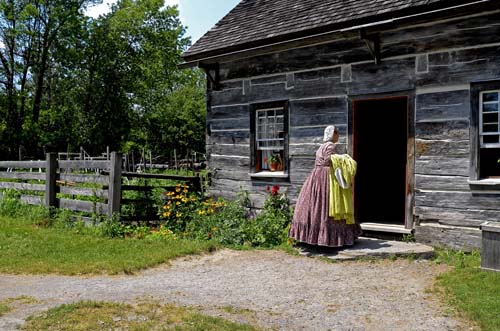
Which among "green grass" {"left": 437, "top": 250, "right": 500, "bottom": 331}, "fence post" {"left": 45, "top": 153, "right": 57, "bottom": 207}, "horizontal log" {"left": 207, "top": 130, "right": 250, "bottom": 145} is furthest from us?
"fence post" {"left": 45, "top": 153, "right": 57, "bottom": 207}

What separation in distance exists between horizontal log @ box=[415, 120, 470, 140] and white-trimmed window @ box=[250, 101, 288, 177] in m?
2.82

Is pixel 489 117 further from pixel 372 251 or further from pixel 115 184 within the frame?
pixel 115 184

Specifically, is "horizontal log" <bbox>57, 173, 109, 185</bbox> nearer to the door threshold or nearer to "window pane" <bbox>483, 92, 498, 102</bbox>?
the door threshold

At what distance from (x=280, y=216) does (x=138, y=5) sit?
128 ft

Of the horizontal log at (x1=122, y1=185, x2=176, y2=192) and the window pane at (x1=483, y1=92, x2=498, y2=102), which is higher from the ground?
the window pane at (x1=483, y1=92, x2=498, y2=102)

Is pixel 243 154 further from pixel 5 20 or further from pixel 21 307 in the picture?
pixel 5 20

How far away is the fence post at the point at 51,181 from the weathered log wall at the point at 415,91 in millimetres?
4240

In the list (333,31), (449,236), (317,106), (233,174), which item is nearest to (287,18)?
(333,31)

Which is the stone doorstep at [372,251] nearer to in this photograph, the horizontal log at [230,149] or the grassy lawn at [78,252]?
the grassy lawn at [78,252]

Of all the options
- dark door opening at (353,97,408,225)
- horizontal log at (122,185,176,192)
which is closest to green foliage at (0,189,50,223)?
horizontal log at (122,185,176,192)

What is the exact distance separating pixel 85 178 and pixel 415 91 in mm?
6878

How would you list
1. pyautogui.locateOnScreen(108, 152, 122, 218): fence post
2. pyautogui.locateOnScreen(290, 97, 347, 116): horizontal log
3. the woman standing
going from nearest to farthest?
1. the woman standing
2. pyautogui.locateOnScreen(290, 97, 347, 116): horizontal log
3. pyautogui.locateOnScreen(108, 152, 122, 218): fence post

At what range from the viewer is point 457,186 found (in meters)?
7.84

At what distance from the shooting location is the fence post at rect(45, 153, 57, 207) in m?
11.3
